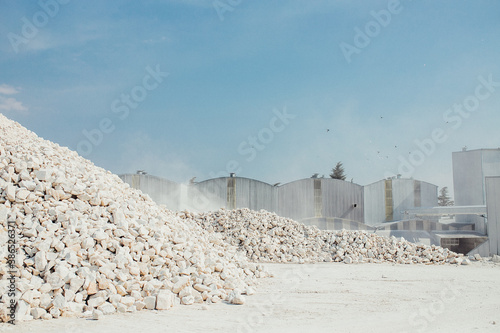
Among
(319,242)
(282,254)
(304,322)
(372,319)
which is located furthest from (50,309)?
(319,242)

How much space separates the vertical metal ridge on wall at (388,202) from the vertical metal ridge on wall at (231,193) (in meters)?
8.63

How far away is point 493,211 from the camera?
645 inches

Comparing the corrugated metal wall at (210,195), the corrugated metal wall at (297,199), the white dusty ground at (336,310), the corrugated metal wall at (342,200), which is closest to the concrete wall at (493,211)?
the white dusty ground at (336,310)

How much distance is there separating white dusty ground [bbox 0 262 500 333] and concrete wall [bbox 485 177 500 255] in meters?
6.39

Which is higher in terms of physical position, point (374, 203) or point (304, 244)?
point (374, 203)

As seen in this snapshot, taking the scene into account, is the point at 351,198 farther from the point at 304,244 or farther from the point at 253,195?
the point at 304,244

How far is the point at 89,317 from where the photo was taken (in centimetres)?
589

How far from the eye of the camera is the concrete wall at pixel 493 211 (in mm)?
16281

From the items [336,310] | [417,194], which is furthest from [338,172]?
[336,310]

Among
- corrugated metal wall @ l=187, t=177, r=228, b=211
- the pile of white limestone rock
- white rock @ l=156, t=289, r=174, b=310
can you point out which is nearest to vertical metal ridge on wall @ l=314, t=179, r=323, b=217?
corrugated metal wall @ l=187, t=177, r=228, b=211

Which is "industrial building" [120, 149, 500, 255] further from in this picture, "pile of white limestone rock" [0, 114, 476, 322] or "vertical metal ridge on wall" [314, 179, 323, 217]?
"pile of white limestone rock" [0, 114, 476, 322]

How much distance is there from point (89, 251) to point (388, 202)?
20.4m

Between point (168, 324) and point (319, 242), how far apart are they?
9.72m

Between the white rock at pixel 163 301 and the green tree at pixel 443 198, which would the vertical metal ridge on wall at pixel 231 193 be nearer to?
the white rock at pixel 163 301
